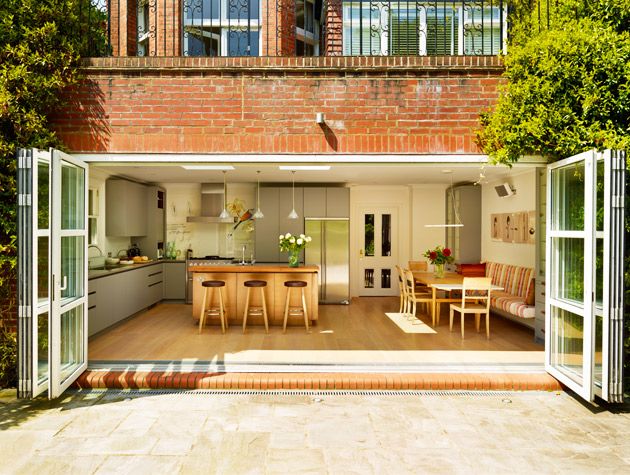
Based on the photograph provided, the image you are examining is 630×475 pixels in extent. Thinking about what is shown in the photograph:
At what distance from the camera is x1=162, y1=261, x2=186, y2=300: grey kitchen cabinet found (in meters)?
9.94

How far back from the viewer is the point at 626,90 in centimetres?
434

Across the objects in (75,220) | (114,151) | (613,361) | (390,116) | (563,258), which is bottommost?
(613,361)

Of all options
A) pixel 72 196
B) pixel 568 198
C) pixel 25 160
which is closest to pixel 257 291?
pixel 72 196

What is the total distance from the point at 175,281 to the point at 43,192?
18.6 feet

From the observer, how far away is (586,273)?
4.07 meters

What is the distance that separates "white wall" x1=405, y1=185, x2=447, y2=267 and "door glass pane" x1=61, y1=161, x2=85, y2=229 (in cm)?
805

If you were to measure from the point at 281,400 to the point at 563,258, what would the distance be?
3.11m

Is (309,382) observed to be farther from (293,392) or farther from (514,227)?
(514,227)

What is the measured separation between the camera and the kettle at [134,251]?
9562mm

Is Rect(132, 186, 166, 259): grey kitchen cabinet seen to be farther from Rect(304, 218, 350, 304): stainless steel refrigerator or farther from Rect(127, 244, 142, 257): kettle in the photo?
Rect(304, 218, 350, 304): stainless steel refrigerator

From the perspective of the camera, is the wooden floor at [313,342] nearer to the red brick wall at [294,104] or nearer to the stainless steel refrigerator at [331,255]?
the stainless steel refrigerator at [331,255]

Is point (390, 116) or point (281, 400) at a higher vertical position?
point (390, 116)

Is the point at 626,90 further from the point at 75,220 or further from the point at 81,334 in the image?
the point at 81,334

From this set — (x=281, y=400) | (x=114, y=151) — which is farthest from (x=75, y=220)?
(x=281, y=400)
